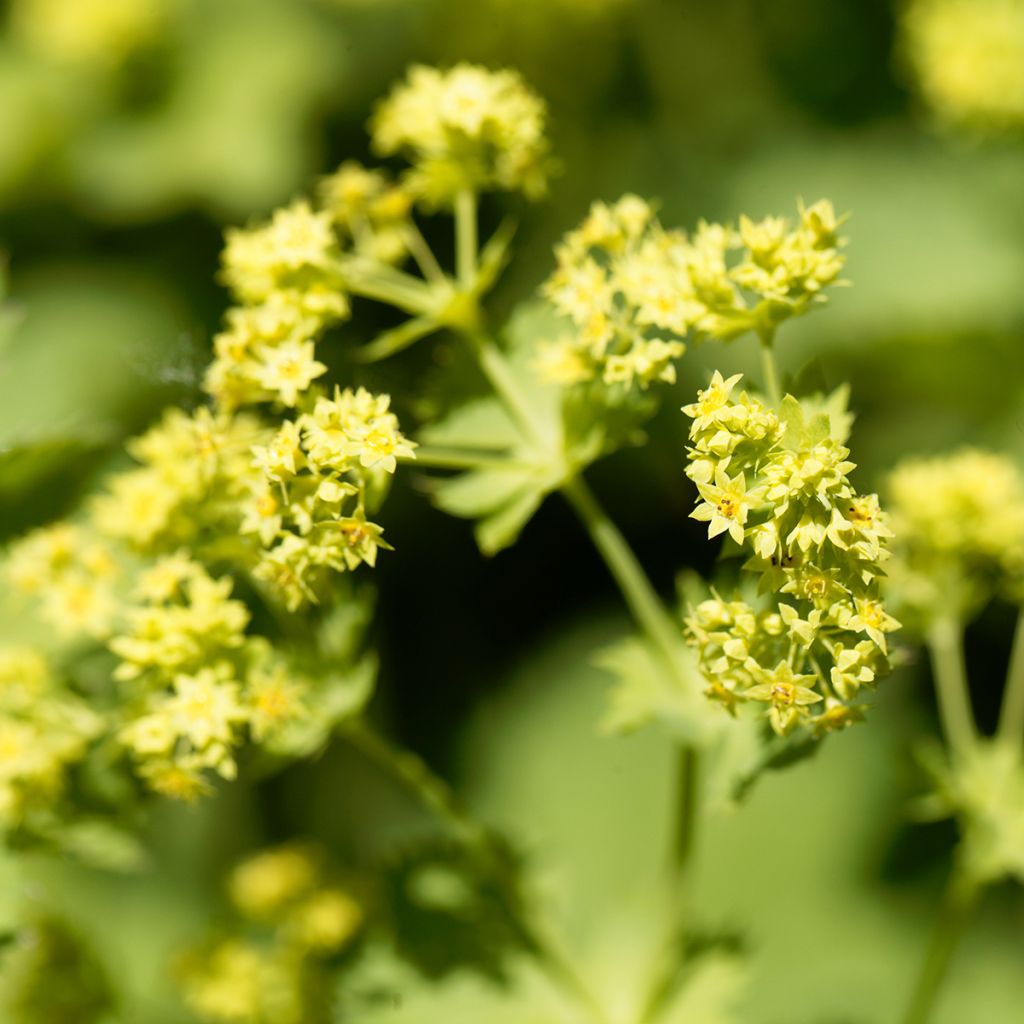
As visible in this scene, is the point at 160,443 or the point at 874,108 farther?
the point at 874,108

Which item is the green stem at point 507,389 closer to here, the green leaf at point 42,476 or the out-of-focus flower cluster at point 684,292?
the out-of-focus flower cluster at point 684,292

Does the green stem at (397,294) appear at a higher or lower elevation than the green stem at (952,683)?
higher

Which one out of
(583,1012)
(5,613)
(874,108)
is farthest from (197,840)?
(874,108)

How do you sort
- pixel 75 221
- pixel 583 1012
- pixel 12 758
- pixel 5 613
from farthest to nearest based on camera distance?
pixel 75 221, pixel 5 613, pixel 583 1012, pixel 12 758

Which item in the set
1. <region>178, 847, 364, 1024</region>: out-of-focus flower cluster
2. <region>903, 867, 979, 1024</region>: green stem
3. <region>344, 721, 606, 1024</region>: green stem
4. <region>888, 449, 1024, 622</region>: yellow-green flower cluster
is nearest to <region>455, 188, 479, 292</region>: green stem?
<region>344, 721, 606, 1024</region>: green stem

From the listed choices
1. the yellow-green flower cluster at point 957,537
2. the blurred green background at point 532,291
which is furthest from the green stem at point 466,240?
the blurred green background at point 532,291

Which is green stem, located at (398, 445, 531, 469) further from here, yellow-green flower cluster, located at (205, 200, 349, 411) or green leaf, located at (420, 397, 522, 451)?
yellow-green flower cluster, located at (205, 200, 349, 411)

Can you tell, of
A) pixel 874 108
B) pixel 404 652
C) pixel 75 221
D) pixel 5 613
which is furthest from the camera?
pixel 874 108

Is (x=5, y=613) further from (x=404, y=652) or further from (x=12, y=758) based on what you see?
(x=404, y=652)
